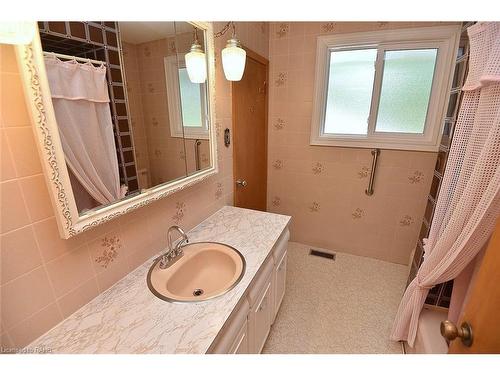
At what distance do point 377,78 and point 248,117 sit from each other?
46.2 inches

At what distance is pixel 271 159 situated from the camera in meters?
2.48

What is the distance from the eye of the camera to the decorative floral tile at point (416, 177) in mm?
1982

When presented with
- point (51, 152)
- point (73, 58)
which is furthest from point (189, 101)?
point (51, 152)

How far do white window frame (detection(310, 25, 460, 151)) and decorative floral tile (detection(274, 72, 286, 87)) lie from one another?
0.31m

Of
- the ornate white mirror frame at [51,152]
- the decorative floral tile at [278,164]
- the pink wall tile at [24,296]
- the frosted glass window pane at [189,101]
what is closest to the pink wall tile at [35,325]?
the pink wall tile at [24,296]

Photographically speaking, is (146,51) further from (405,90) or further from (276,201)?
(405,90)

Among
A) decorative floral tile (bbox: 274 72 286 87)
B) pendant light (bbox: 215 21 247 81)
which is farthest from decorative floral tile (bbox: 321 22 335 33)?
pendant light (bbox: 215 21 247 81)

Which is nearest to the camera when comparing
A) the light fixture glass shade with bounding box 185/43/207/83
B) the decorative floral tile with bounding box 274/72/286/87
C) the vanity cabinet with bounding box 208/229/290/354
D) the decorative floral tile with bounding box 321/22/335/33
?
the vanity cabinet with bounding box 208/229/290/354

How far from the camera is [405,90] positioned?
1.95 metres

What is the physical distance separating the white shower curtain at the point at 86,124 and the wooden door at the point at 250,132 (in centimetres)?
99

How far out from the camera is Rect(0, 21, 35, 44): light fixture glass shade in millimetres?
498

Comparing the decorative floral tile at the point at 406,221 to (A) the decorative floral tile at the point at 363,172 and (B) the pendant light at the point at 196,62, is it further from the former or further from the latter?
(B) the pendant light at the point at 196,62

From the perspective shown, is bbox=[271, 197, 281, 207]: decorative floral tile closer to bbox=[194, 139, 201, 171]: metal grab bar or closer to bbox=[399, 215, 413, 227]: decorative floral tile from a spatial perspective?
bbox=[399, 215, 413, 227]: decorative floral tile
